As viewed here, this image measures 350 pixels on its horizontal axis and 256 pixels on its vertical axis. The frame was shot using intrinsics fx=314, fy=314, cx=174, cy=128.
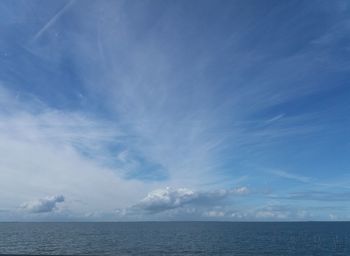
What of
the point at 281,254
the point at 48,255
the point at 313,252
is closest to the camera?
the point at 48,255

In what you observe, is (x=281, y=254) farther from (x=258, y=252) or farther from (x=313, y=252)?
(x=313, y=252)

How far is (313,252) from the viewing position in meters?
103

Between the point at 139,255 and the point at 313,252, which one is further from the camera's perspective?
the point at 313,252

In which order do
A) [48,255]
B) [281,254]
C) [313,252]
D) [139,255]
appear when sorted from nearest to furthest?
[48,255] < [139,255] < [281,254] < [313,252]

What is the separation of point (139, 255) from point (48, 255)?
78.6ft

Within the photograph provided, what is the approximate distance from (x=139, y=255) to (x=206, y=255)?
63.4ft

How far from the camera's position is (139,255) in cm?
8756

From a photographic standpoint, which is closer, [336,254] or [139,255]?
[139,255]

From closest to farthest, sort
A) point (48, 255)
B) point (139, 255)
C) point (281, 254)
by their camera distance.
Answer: point (48, 255) → point (139, 255) → point (281, 254)

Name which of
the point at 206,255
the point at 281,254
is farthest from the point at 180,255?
the point at 281,254

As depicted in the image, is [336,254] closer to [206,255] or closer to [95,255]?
[206,255]

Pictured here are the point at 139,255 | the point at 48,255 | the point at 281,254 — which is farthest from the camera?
the point at 281,254

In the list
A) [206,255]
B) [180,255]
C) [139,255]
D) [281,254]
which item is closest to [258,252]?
[281,254]

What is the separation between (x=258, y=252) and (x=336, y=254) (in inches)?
984
